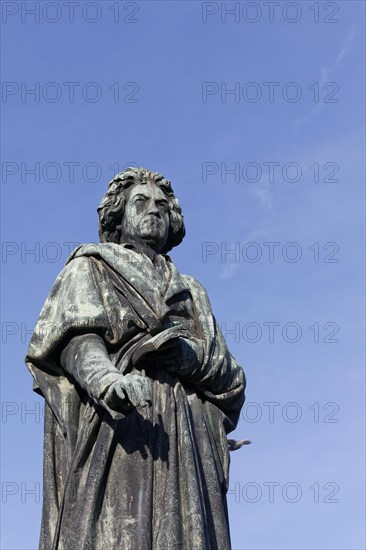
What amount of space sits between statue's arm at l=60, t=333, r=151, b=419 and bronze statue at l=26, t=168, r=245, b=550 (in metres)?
0.01

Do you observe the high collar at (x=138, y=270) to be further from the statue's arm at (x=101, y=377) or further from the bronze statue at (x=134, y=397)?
the statue's arm at (x=101, y=377)

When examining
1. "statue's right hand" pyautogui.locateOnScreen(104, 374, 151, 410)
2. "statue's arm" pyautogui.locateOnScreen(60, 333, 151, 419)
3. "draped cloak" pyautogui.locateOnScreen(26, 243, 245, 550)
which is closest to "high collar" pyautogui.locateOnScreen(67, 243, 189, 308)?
"draped cloak" pyautogui.locateOnScreen(26, 243, 245, 550)

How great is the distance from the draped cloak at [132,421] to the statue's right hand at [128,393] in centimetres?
13

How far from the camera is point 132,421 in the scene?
11078 mm

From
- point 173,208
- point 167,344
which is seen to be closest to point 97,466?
point 167,344

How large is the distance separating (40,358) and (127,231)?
172cm

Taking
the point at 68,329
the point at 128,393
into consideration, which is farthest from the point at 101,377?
the point at 68,329

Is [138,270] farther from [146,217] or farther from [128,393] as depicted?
[128,393]

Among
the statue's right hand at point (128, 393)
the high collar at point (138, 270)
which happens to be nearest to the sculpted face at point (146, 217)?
the high collar at point (138, 270)

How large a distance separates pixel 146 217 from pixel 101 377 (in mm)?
2222

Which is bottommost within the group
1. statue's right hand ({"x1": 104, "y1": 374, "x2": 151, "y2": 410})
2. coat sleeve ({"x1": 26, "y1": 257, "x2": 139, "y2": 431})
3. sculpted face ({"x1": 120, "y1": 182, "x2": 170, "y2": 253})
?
statue's right hand ({"x1": 104, "y1": 374, "x2": 151, "y2": 410})

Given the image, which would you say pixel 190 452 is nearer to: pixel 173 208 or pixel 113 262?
pixel 113 262

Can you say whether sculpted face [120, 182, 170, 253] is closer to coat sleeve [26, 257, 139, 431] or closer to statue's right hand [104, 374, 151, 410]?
coat sleeve [26, 257, 139, 431]

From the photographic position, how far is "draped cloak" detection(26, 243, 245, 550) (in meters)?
10.6
